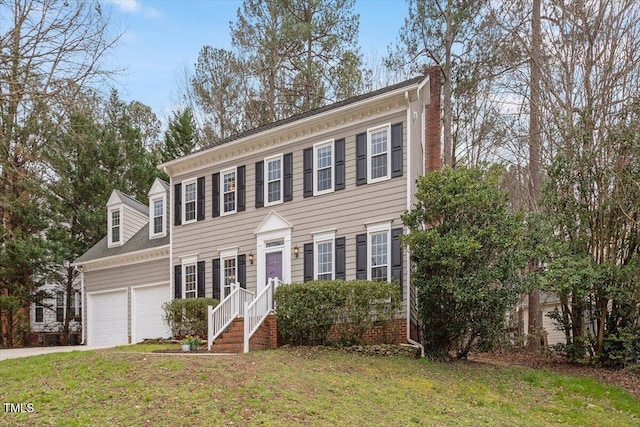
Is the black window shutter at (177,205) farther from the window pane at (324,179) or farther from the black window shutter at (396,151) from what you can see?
the black window shutter at (396,151)

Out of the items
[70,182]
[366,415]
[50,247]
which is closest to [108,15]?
[366,415]

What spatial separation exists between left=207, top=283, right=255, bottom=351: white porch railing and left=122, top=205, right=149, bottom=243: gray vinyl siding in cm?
880

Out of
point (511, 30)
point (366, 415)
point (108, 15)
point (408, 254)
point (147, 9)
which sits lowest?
point (366, 415)

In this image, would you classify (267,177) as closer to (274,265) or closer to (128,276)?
(274,265)

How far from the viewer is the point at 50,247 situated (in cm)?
2619

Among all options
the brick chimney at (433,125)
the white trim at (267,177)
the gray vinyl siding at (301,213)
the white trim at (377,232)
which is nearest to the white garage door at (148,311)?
the gray vinyl siding at (301,213)

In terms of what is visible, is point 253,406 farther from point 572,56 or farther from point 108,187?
point 108,187

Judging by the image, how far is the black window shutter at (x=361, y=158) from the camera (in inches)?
650

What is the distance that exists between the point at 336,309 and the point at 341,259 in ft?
7.91

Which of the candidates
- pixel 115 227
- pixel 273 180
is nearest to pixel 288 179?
pixel 273 180

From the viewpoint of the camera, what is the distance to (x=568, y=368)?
15.3m

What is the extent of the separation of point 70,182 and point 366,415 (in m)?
22.6

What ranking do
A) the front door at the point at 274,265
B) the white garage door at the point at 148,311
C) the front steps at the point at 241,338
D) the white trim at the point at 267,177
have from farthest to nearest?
the white garage door at the point at 148,311
the white trim at the point at 267,177
the front door at the point at 274,265
the front steps at the point at 241,338

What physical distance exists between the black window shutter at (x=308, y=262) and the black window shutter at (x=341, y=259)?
838 mm
